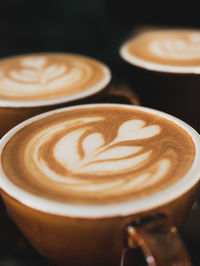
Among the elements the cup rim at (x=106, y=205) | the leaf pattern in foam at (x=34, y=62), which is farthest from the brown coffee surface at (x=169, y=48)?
the cup rim at (x=106, y=205)

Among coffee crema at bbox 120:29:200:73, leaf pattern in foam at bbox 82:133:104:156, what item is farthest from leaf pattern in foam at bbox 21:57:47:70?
leaf pattern in foam at bbox 82:133:104:156

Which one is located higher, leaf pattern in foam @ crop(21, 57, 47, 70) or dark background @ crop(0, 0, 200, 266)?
leaf pattern in foam @ crop(21, 57, 47, 70)

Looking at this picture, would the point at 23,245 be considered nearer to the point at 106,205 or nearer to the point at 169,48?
the point at 106,205

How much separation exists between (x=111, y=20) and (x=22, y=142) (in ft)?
6.57

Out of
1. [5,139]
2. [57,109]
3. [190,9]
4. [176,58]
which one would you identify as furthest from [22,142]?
[190,9]

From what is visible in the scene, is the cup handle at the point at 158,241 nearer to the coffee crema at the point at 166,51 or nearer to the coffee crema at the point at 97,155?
A: the coffee crema at the point at 97,155

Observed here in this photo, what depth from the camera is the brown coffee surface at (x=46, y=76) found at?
91 centimetres

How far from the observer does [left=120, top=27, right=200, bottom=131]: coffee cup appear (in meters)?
0.93

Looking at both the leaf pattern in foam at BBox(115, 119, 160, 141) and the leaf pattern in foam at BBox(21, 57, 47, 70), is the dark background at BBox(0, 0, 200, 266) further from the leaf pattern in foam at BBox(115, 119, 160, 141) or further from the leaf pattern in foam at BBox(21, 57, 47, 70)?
the leaf pattern in foam at BBox(115, 119, 160, 141)

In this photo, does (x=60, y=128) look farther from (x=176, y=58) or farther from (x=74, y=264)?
(x=176, y=58)

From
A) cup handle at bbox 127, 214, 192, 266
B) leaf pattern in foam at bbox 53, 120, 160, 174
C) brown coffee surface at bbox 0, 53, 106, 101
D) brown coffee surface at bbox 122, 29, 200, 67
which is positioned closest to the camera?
cup handle at bbox 127, 214, 192, 266

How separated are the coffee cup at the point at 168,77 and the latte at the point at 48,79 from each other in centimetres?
9

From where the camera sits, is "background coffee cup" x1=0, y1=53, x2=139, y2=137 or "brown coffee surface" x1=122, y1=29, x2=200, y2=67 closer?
"background coffee cup" x1=0, y1=53, x2=139, y2=137

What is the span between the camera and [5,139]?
2.25 ft
